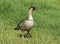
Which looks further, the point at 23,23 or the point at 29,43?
the point at 23,23

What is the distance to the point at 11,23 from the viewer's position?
15109 mm

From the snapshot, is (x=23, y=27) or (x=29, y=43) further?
(x=23, y=27)

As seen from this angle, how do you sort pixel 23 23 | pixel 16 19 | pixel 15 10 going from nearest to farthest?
pixel 23 23, pixel 16 19, pixel 15 10

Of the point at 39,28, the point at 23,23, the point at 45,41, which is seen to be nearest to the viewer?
the point at 45,41

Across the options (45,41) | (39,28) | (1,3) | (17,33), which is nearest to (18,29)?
(17,33)

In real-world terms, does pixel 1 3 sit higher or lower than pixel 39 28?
higher

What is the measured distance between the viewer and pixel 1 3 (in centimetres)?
1731

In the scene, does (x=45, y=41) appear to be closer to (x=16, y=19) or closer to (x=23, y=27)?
(x=23, y=27)

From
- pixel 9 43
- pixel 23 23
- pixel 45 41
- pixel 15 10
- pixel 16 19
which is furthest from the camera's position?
pixel 15 10

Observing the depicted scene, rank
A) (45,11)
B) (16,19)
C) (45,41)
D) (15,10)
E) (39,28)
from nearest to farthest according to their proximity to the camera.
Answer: (45,41) < (39,28) < (16,19) < (15,10) < (45,11)

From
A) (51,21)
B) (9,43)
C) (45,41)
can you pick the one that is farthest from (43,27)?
(9,43)

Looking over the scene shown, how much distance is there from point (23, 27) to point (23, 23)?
19 centimetres

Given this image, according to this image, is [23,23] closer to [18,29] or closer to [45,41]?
[18,29]

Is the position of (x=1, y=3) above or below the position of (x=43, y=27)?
above
